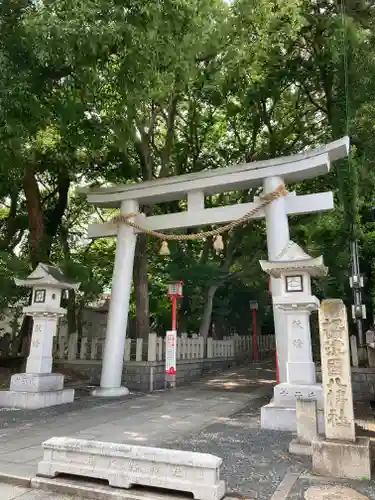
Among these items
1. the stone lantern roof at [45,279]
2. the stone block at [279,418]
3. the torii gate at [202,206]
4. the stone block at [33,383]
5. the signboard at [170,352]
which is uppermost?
the torii gate at [202,206]

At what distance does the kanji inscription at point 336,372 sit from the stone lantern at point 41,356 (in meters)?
6.59

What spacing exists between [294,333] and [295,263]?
1.30 meters

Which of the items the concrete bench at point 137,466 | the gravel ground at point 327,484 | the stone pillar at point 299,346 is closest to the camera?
the concrete bench at point 137,466

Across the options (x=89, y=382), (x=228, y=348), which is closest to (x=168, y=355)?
(x=89, y=382)

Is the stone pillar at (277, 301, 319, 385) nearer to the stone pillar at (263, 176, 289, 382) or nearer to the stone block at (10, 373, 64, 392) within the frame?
the stone pillar at (263, 176, 289, 382)

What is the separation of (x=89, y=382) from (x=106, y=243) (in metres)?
8.86

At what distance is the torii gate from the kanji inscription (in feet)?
11.0

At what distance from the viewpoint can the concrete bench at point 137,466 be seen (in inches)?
150

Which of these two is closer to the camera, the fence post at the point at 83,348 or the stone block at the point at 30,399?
the stone block at the point at 30,399

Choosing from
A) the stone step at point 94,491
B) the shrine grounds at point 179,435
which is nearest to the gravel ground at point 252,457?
the shrine grounds at point 179,435

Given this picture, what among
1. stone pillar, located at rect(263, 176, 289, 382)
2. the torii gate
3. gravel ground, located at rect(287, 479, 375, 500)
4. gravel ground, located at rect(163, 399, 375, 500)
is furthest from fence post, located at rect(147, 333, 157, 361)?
gravel ground, located at rect(287, 479, 375, 500)

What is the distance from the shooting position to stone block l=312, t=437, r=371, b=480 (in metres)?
4.39

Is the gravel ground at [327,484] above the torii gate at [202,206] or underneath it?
underneath

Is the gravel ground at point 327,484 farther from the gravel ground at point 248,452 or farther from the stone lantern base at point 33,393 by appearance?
the stone lantern base at point 33,393
